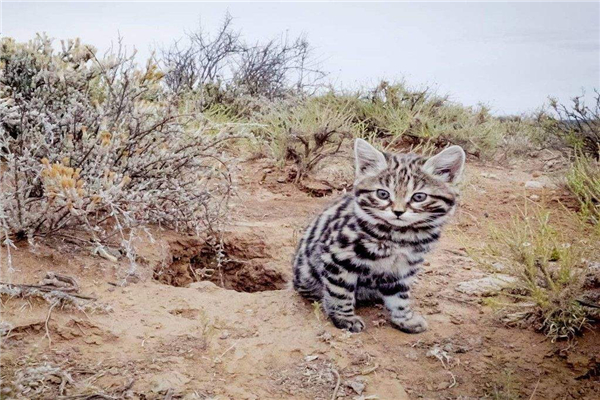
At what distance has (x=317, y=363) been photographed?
9.82ft

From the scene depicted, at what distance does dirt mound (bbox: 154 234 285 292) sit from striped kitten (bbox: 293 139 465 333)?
151cm

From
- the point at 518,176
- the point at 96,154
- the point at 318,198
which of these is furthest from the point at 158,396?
the point at 518,176

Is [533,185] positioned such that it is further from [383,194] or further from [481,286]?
[383,194]

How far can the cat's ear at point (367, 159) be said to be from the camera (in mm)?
3332

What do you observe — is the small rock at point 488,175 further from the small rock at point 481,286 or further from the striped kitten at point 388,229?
the striped kitten at point 388,229

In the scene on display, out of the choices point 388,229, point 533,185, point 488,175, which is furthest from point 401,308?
point 488,175

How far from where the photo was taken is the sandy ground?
2.73 meters

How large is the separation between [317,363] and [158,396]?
2.83 ft

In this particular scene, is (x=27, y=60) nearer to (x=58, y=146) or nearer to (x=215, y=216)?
(x=58, y=146)

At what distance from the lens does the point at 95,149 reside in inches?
160

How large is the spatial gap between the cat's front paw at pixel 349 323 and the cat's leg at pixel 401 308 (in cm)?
24

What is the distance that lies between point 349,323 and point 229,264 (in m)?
2.00

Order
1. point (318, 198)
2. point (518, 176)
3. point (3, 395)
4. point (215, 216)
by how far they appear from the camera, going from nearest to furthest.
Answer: point (3, 395) → point (215, 216) → point (318, 198) → point (518, 176)

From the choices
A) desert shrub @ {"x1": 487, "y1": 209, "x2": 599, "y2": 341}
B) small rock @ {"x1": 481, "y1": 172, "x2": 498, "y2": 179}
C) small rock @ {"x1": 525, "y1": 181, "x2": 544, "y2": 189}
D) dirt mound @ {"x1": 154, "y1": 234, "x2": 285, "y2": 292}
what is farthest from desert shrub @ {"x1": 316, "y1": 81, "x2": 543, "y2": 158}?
desert shrub @ {"x1": 487, "y1": 209, "x2": 599, "y2": 341}
